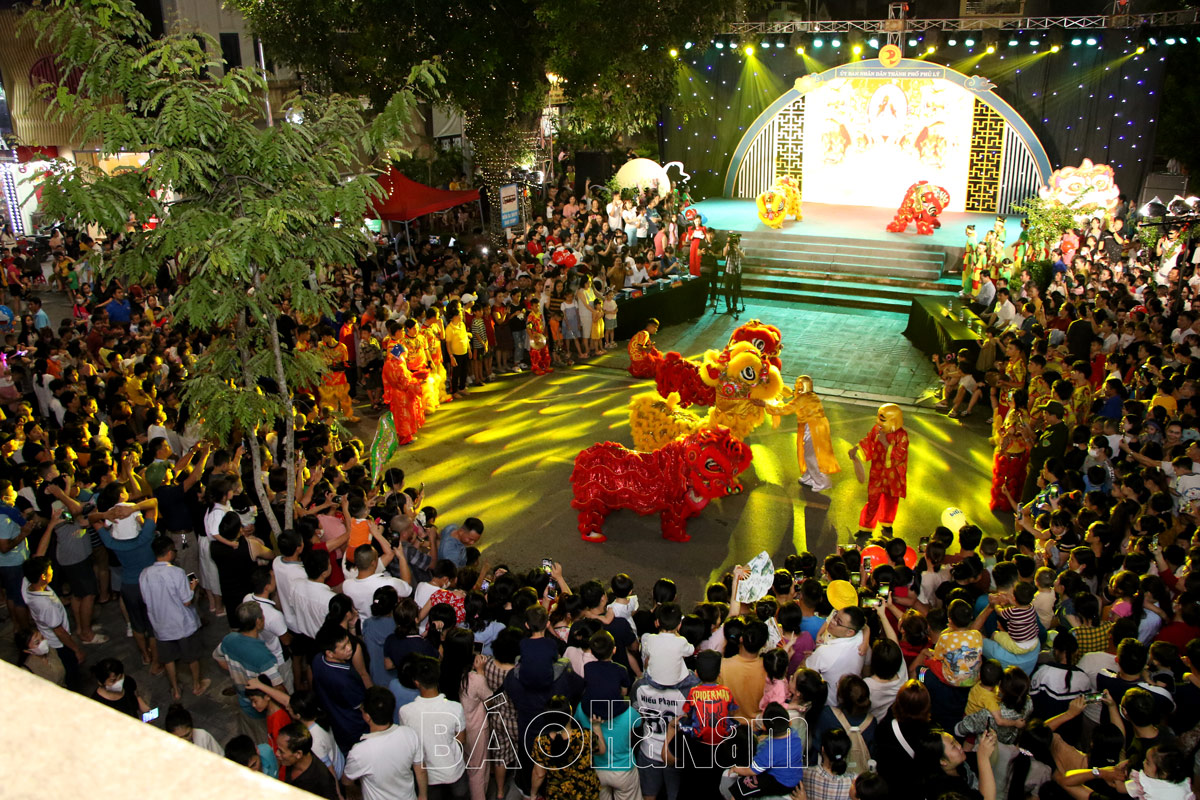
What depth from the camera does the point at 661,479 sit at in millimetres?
8234

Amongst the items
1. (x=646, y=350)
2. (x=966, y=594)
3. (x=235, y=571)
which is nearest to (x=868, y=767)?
(x=966, y=594)

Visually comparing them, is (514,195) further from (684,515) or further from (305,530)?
(305,530)

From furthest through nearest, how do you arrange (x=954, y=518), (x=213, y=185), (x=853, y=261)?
(x=853, y=261)
(x=954, y=518)
(x=213, y=185)

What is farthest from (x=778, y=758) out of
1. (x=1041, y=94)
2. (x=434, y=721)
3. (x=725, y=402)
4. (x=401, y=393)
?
(x=1041, y=94)

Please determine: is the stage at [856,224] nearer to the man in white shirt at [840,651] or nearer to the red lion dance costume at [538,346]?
the red lion dance costume at [538,346]

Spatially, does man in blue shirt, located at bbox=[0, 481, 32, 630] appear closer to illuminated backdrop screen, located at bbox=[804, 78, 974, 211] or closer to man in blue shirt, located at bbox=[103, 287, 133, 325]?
man in blue shirt, located at bbox=[103, 287, 133, 325]

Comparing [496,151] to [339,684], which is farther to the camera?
[496,151]

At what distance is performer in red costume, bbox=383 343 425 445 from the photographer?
10.2m

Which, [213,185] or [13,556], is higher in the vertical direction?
[213,185]

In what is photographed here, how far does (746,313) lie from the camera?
53.6 ft

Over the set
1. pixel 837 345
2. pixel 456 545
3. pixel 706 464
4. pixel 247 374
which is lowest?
pixel 837 345

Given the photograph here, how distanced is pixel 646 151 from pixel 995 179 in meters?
8.63

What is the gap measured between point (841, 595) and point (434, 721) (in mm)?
2406

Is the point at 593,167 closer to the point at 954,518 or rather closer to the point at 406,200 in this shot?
the point at 406,200
